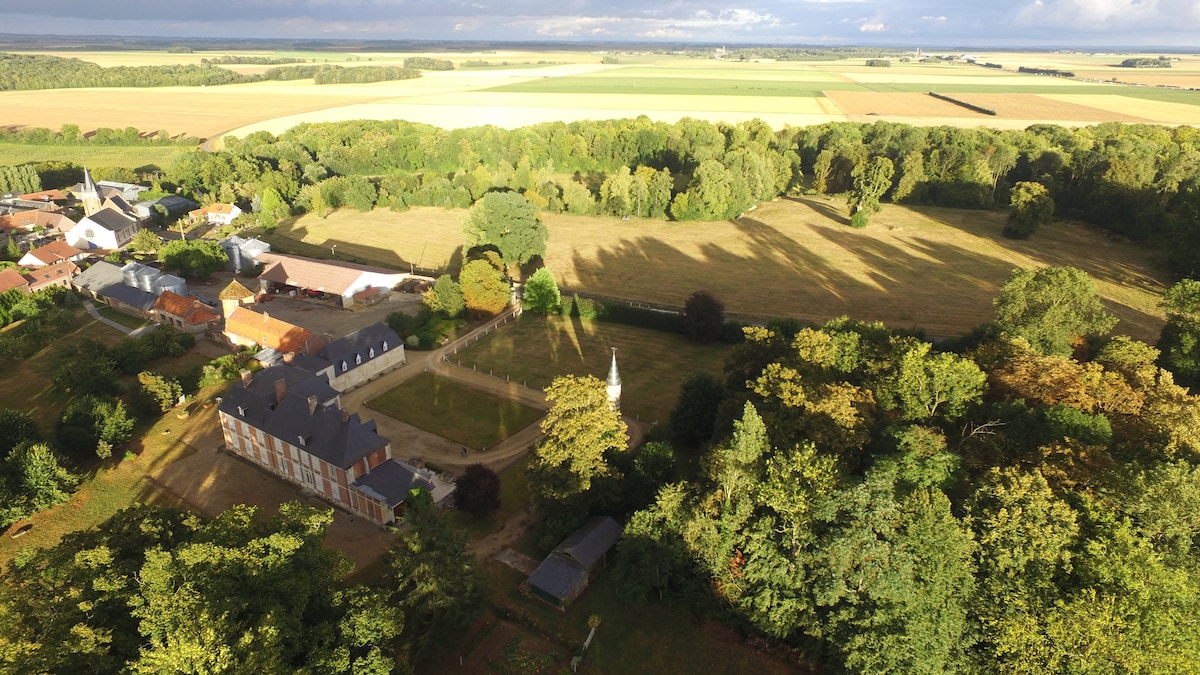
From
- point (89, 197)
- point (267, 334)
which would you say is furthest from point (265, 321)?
point (89, 197)

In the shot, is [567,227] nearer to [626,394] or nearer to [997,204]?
[626,394]

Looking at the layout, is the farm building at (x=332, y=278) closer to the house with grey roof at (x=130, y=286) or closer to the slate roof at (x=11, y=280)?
the house with grey roof at (x=130, y=286)

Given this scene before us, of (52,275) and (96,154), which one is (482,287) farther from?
(96,154)

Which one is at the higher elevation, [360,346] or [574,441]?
[574,441]

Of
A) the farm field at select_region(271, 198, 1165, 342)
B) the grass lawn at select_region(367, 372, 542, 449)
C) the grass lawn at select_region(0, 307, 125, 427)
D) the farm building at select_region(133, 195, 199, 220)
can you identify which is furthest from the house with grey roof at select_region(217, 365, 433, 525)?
the farm building at select_region(133, 195, 199, 220)

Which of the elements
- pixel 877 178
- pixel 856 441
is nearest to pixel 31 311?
pixel 856 441
